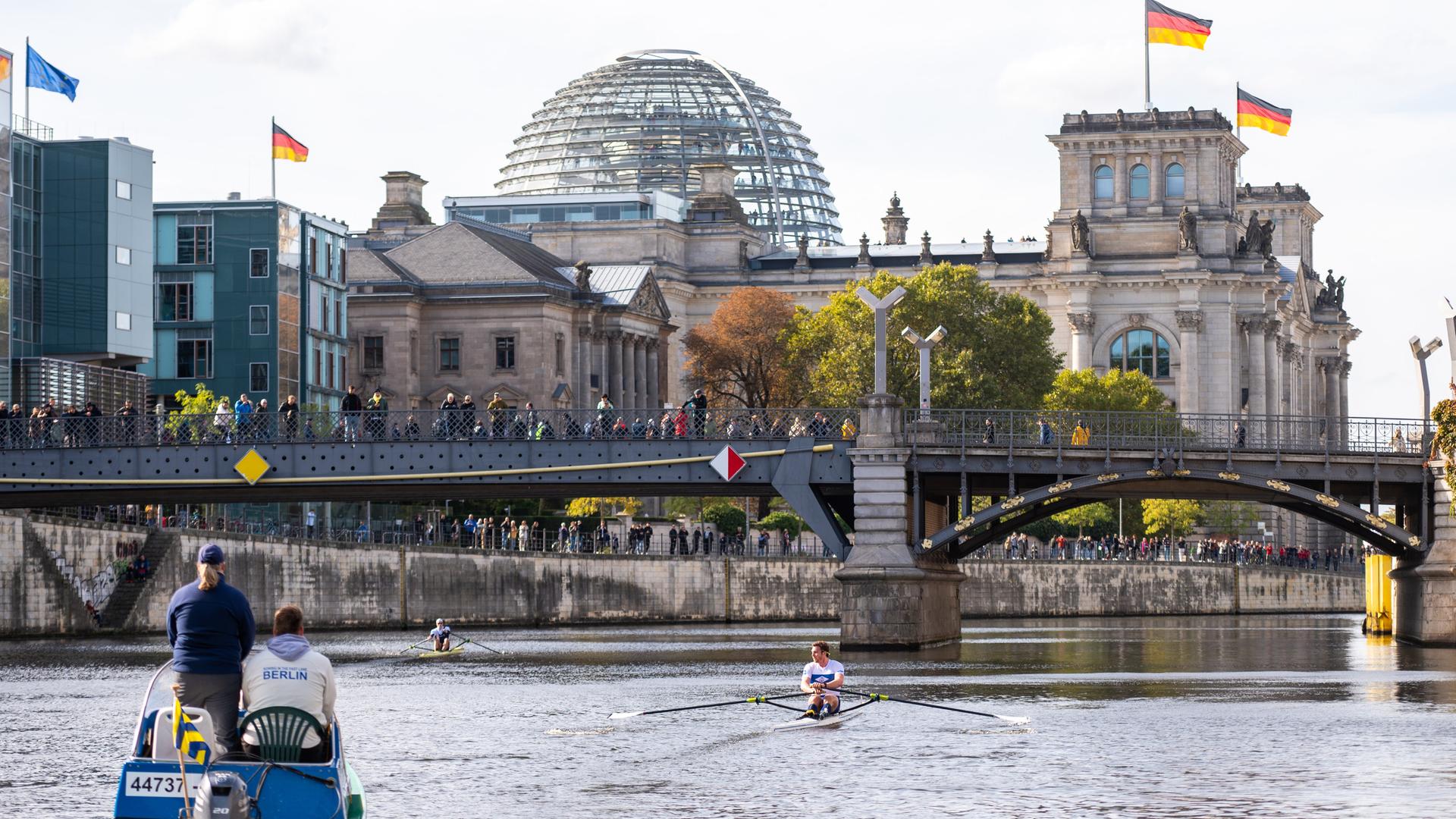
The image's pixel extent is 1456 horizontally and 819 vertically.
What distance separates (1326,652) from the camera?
3233 inches

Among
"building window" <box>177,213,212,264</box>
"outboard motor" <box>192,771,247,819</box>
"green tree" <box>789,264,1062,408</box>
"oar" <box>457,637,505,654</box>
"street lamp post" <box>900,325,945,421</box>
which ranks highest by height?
"building window" <box>177,213,212,264</box>

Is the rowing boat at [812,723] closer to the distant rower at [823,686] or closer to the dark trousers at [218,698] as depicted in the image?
the distant rower at [823,686]

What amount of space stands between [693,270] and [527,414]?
116176 mm

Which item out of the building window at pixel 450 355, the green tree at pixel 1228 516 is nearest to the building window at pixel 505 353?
the building window at pixel 450 355

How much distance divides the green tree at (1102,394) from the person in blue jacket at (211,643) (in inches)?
4549

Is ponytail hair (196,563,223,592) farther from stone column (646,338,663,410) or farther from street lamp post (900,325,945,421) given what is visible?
stone column (646,338,663,410)

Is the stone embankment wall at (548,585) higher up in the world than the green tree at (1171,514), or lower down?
lower down

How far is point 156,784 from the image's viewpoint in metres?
27.0

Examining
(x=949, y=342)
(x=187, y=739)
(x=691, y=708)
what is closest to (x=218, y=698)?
(x=187, y=739)

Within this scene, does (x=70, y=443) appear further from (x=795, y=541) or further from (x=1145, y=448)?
(x=795, y=541)

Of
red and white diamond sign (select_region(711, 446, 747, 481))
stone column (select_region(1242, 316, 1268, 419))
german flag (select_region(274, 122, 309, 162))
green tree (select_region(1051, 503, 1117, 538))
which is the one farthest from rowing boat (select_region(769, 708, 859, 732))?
stone column (select_region(1242, 316, 1268, 419))

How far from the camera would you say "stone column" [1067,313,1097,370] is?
591ft

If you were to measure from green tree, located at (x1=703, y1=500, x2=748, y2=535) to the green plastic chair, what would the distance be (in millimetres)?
106369

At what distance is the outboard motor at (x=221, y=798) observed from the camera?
26.6m
